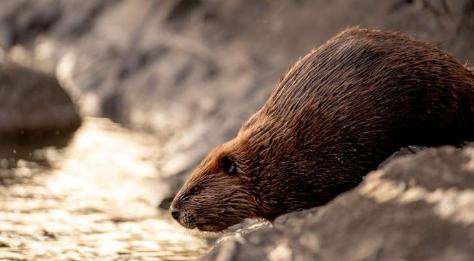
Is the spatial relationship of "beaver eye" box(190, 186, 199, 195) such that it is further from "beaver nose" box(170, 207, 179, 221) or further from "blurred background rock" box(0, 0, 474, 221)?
"blurred background rock" box(0, 0, 474, 221)

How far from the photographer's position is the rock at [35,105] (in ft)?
24.3

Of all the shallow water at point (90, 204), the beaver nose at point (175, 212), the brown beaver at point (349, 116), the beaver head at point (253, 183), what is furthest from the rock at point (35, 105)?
the brown beaver at point (349, 116)

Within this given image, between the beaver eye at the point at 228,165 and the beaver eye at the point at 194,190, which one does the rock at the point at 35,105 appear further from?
the beaver eye at the point at 228,165

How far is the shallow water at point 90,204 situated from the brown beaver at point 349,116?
129cm

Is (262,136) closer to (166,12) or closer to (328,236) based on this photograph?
(328,236)

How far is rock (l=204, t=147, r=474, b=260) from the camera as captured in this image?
2.59m

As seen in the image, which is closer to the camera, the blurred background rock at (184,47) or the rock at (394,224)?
the rock at (394,224)

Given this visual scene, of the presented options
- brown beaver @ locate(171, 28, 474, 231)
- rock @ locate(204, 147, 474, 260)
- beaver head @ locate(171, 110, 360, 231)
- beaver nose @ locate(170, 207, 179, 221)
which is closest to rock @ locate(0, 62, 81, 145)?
beaver nose @ locate(170, 207, 179, 221)

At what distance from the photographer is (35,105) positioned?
7.54m

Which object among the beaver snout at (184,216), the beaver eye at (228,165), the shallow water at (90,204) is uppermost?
the shallow water at (90,204)

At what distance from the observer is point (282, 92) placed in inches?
169

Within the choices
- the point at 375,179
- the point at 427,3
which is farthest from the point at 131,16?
the point at 375,179

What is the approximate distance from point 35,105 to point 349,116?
12.8 feet

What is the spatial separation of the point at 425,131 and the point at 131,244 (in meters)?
2.07
